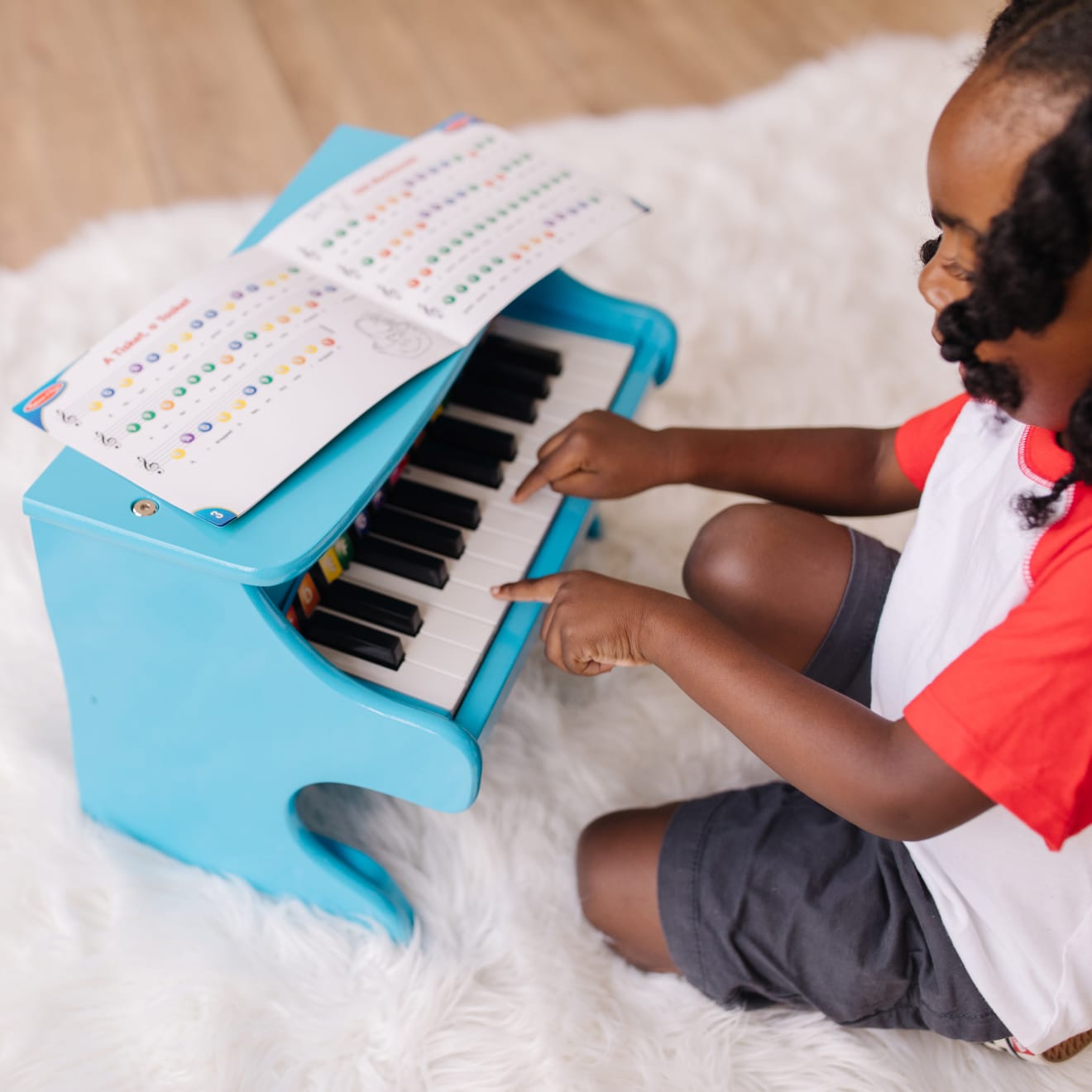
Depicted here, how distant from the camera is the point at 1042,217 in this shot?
0.61m

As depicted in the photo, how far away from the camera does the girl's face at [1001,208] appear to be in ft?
2.04

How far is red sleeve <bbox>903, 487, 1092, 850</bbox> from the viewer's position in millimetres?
688

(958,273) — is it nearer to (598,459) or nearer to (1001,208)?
(1001,208)

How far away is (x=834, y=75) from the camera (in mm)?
2189

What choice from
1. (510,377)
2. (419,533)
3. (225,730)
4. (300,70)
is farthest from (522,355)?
(300,70)

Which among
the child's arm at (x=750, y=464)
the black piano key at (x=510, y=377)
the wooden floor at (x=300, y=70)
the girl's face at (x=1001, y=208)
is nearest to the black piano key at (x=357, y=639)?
the child's arm at (x=750, y=464)

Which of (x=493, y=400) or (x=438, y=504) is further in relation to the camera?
(x=493, y=400)

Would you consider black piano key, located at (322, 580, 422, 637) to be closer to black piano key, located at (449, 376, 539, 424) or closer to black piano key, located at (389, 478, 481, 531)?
black piano key, located at (389, 478, 481, 531)

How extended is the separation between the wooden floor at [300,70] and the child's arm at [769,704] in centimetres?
135

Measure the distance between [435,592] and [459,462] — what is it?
149mm

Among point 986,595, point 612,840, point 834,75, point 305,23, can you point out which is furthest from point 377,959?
point 305,23

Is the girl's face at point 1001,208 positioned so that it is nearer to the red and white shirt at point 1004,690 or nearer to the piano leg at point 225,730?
the red and white shirt at point 1004,690

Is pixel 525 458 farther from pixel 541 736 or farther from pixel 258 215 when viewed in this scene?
pixel 258 215

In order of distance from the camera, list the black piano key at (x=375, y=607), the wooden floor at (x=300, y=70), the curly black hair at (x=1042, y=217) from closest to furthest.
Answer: the curly black hair at (x=1042, y=217)
the black piano key at (x=375, y=607)
the wooden floor at (x=300, y=70)
